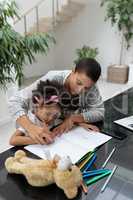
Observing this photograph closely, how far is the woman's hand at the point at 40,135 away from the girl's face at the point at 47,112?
0.22ft

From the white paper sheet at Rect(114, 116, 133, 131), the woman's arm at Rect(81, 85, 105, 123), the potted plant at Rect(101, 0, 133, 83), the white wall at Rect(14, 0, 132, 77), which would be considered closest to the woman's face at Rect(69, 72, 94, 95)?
the woman's arm at Rect(81, 85, 105, 123)

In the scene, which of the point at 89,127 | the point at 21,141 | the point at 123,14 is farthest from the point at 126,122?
the point at 123,14

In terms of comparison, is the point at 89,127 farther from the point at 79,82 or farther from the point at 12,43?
the point at 12,43

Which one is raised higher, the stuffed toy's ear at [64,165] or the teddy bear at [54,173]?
the stuffed toy's ear at [64,165]

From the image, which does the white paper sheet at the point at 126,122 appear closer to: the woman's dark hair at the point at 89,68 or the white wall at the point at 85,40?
the woman's dark hair at the point at 89,68

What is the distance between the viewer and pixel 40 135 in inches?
37.6

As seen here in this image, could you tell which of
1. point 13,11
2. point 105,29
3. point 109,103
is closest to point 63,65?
point 105,29

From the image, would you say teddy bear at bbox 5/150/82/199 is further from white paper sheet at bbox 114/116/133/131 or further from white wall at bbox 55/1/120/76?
white wall at bbox 55/1/120/76

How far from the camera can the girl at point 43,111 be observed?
95 centimetres

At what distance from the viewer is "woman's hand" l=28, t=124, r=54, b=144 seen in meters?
0.94

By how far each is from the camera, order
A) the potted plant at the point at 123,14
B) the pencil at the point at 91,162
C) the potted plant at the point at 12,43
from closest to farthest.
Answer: the pencil at the point at 91,162 → the potted plant at the point at 12,43 → the potted plant at the point at 123,14

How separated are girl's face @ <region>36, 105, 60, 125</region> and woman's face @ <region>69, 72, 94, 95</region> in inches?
6.2

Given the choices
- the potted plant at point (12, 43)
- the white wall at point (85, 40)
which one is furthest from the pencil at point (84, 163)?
the white wall at point (85, 40)

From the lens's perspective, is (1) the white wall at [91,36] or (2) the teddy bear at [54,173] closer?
(2) the teddy bear at [54,173]
